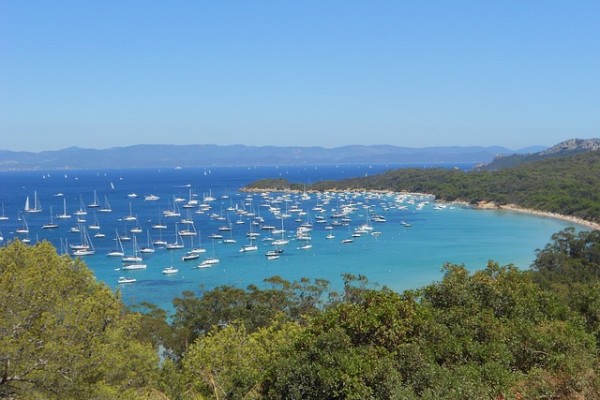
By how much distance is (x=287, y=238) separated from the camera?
5959 cm

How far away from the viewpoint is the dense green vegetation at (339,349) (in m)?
7.86

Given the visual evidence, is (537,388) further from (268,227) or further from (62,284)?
(268,227)

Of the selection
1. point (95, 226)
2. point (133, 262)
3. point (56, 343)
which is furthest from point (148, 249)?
point (56, 343)

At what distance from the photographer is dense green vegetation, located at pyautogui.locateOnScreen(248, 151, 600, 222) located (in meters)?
74.7

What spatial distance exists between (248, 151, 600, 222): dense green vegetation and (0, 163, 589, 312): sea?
4.26m

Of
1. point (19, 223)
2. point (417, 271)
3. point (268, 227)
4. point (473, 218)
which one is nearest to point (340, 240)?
point (268, 227)

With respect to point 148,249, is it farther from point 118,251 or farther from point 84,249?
point 84,249

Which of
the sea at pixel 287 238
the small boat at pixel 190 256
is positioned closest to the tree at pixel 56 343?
the sea at pixel 287 238

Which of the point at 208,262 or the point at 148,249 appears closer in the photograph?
the point at 208,262

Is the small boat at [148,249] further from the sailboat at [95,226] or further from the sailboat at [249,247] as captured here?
the sailboat at [95,226]

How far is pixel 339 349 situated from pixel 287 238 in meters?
50.4

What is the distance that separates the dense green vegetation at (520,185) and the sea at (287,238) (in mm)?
4263

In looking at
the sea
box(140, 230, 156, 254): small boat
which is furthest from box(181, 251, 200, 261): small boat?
box(140, 230, 156, 254): small boat

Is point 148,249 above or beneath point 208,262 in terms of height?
above
